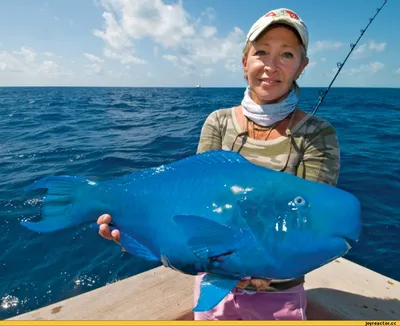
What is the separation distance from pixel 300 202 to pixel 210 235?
1.61ft

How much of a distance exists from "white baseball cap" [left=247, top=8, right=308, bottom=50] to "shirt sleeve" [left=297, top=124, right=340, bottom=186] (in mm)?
662

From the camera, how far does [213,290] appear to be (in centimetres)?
160

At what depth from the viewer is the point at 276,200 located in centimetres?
160

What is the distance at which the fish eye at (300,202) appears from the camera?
155cm

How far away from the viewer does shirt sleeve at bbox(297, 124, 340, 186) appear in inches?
81.2

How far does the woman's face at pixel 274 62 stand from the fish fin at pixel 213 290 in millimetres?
1297

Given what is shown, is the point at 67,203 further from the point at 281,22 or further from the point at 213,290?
the point at 281,22

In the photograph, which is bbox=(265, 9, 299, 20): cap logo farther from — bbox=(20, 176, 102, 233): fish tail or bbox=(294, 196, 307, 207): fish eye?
bbox=(20, 176, 102, 233): fish tail

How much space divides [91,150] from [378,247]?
9780mm

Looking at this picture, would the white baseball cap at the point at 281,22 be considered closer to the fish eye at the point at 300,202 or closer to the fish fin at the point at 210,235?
the fish eye at the point at 300,202

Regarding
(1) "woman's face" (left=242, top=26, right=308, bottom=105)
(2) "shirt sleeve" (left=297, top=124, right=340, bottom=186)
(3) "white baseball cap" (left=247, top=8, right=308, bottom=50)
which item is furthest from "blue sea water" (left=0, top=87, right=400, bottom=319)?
(3) "white baseball cap" (left=247, top=8, right=308, bottom=50)

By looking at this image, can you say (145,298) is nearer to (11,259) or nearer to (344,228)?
(344,228)

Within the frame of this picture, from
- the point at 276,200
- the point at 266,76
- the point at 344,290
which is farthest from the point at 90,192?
the point at 344,290

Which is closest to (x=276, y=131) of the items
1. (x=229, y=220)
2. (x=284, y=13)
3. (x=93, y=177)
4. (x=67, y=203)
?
(x=284, y=13)
